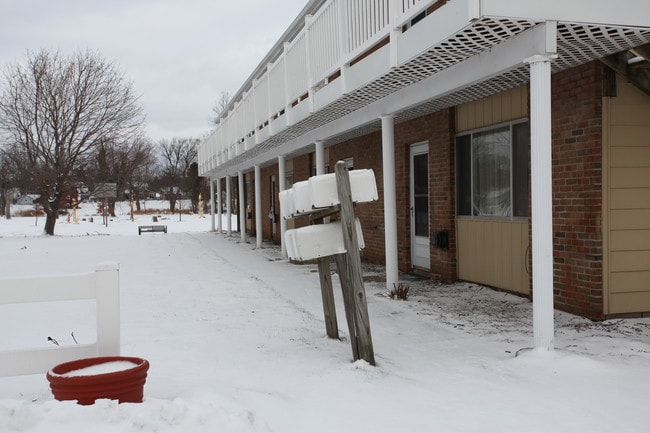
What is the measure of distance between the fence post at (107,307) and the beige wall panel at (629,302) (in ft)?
16.9

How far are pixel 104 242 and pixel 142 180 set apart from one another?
41112 millimetres

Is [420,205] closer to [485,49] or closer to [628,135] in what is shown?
[628,135]

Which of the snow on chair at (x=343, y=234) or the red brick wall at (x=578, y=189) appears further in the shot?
the red brick wall at (x=578, y=189)

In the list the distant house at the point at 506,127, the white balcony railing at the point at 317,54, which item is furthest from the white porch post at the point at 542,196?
the white balcony railing at the point at 317,54

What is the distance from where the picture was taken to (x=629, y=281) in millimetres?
6559

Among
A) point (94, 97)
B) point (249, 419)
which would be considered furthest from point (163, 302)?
point (94, 97)

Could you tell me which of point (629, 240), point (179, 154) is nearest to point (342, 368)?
point (629, 240)

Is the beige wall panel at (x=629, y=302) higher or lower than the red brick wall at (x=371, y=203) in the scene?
lower

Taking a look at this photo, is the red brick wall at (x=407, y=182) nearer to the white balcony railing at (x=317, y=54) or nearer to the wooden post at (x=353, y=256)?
the white balcony railing at (x=317, y=54)

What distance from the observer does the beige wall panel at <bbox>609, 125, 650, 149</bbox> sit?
255 inches

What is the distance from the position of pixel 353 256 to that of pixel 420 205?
6.09 metres

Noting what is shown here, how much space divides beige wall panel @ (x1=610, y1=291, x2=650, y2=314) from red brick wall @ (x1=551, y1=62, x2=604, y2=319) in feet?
0.60

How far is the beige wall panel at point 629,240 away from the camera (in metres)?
6.51

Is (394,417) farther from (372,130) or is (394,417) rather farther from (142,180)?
(142,180)
